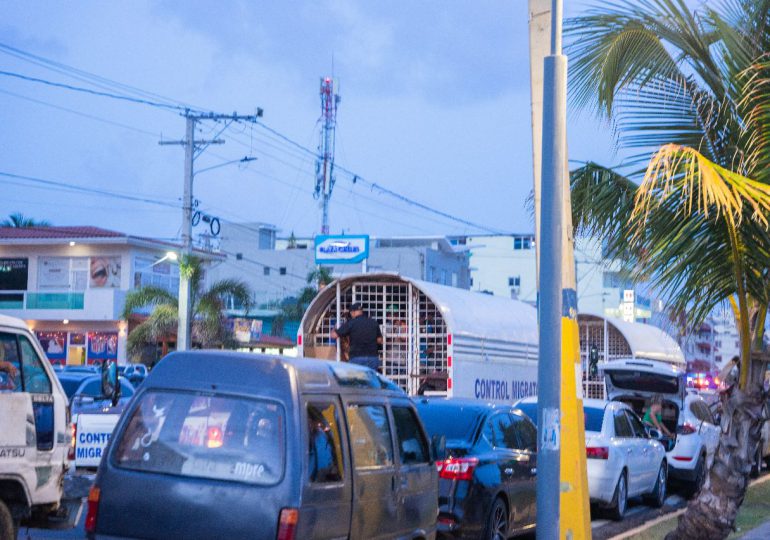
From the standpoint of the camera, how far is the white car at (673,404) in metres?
20.7

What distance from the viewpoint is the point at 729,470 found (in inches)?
409

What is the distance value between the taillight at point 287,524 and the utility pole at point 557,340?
81.1 inches

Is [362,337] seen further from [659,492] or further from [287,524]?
[287,524]

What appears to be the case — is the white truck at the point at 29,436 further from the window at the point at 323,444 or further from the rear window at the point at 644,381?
the rear window at the point at 644,381

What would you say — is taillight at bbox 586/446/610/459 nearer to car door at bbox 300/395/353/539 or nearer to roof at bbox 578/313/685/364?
car door at bbox 300/395/353/539

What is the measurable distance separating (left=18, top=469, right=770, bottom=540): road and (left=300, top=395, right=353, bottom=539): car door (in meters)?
3.28

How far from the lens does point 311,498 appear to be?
7.20 meters

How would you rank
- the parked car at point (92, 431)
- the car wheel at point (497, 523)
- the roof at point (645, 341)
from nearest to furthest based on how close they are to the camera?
the car wheel at point (497, 523), the parked car at point (92, 431), the roof at point (645, 341)

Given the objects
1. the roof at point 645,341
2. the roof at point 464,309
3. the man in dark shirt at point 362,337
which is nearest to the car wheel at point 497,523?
the man in dark shirt at point 362,337

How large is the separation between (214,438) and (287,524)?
0.80 metres

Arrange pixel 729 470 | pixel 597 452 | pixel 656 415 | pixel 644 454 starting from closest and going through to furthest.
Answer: pixel 729 470, pixel 597 452, pixel 644 454, pixel 656 415

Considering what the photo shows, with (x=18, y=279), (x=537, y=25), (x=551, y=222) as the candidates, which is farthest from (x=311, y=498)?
(x=18, y=279)

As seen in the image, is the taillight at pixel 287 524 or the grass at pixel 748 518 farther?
the grass at pixel 748 518

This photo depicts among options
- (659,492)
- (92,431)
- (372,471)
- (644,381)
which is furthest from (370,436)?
(644,381)
